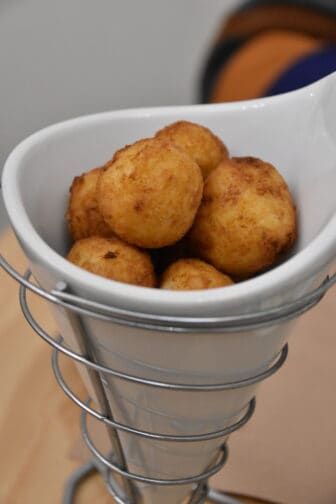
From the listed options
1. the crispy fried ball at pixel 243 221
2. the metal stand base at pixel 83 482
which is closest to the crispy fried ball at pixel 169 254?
the crispy fried ball at pixel 243 221

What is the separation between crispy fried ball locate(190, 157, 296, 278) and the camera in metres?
0.26

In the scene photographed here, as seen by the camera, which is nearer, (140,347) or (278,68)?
(140,347)

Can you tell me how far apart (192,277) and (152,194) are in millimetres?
40

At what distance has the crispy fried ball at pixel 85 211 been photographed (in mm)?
285

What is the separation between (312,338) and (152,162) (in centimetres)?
28

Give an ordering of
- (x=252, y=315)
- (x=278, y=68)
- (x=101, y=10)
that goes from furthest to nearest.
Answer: (x=101, y=10) → (x=278, y=68) → (x=252, y=315)

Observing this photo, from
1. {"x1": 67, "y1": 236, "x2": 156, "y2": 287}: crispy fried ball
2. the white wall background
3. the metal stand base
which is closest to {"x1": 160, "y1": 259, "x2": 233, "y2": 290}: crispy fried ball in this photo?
{"x1": 67, "y1": 236, "x2": 156, "y2": 287}: crispy fried ball

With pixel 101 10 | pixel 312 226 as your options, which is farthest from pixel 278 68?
pixel 312 226

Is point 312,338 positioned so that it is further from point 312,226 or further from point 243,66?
point 243,66

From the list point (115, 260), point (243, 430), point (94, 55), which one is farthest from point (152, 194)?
point (94, 55)

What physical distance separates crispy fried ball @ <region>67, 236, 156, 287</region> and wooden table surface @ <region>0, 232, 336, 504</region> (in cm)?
22

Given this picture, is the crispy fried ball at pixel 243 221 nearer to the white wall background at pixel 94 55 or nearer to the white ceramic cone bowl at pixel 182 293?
the white ceramic cone bowl at pixel 182 293

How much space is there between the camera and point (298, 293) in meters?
0.22

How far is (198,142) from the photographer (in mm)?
293
